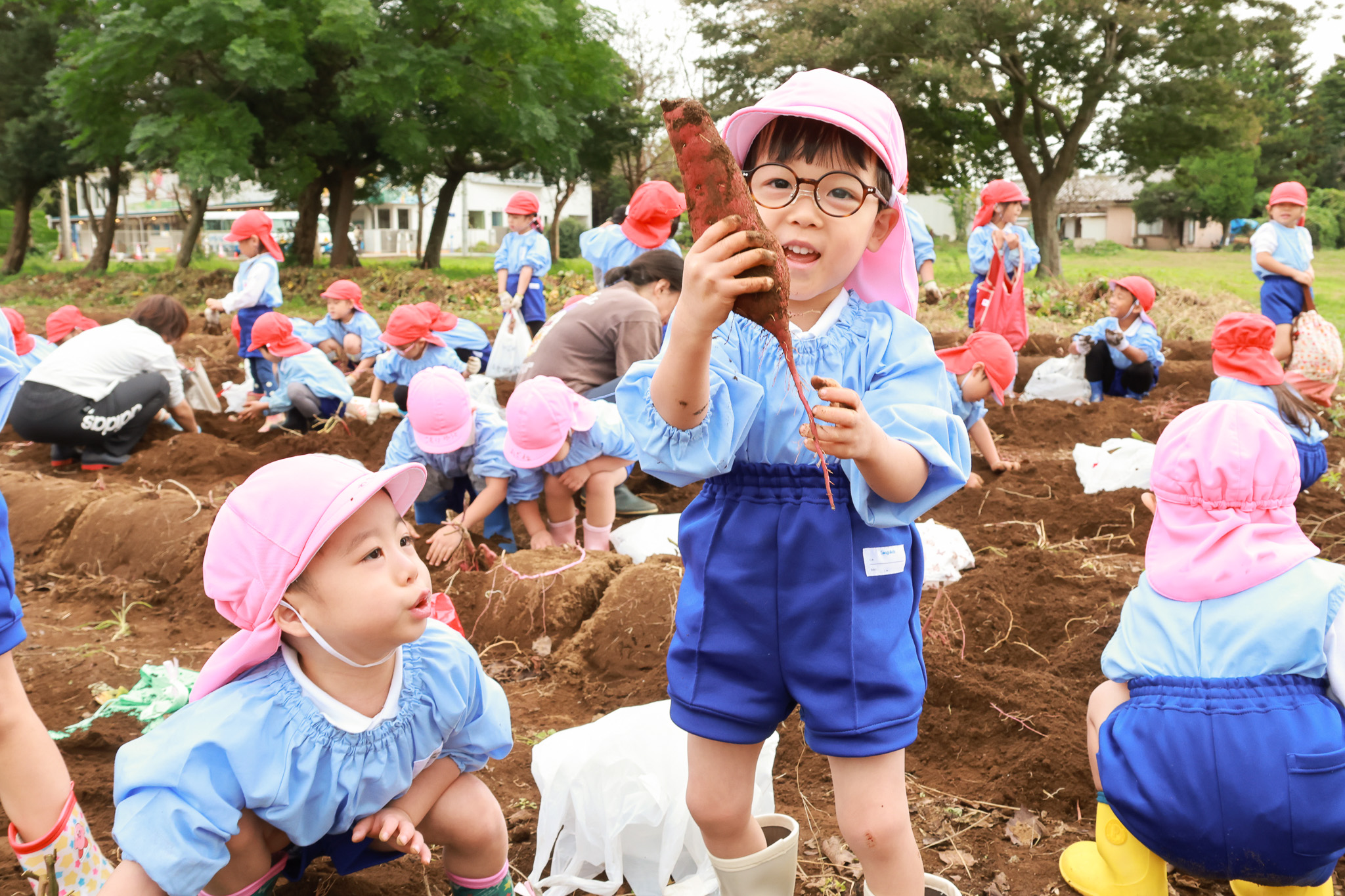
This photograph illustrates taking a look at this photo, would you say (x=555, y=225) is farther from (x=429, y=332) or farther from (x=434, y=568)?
(x=434, y=568)

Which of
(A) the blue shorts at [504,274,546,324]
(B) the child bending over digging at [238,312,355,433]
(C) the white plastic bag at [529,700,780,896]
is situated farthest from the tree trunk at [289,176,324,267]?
(C) the white plastic bag at [529,700,780,896]

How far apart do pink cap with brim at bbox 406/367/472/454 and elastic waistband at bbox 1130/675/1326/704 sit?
3374 mm

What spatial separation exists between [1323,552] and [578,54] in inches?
837

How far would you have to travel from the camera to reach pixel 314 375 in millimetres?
7633

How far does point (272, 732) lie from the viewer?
1863 mm

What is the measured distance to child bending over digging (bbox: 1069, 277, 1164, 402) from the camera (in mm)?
7938

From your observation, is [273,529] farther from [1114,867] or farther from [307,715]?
[1114,867]

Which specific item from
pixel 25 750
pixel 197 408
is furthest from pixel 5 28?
pixel 25 750

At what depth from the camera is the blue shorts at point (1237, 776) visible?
1981mm

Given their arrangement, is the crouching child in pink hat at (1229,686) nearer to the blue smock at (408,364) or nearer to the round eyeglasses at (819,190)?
the round eyeglasses at (819,190)

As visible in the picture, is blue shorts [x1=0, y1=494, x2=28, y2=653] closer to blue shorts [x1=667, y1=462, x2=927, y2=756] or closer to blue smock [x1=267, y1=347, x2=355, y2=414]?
blue shorts [x1=667, y1=462, x2=927, y2=756]

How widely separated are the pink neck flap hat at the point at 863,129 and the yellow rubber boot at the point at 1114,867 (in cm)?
132

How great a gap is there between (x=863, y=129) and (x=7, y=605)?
6.56ft

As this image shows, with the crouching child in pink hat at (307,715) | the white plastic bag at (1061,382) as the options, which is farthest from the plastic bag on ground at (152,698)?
the white plastic bag at (1061,382)
